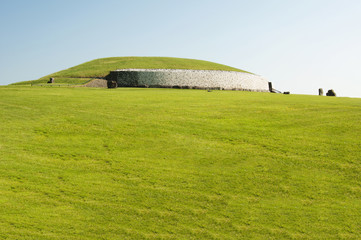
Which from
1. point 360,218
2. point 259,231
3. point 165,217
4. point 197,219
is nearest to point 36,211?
point 165,217

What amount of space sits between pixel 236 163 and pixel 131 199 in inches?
224

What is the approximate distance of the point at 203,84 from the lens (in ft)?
192

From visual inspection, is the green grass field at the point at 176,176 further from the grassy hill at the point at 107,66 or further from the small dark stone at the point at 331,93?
the grassy hill at the point at 107,66

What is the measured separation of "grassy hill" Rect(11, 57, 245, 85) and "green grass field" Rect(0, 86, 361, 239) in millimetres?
36430

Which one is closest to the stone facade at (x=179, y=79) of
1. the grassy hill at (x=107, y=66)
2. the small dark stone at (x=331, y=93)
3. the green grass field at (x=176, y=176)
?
the grassy hill at (x=107, y=66)

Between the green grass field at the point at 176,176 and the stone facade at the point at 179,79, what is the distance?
3197 centimetres

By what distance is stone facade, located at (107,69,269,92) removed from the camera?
56.3 metres

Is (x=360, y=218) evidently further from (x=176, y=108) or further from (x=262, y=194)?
(x=176, y=108)

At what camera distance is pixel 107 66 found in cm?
6619

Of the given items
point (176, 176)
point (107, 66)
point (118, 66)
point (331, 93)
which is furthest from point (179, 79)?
point (176, 176)

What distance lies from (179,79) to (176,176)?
4415 centimetres

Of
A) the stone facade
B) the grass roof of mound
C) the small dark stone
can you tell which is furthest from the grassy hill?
the small dark stone

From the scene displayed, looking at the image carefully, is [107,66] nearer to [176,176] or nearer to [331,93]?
[331,93]

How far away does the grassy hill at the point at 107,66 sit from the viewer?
A: 5994 centimetres
